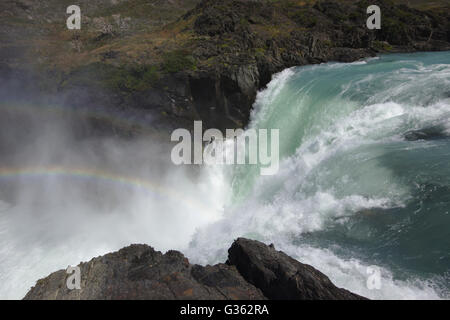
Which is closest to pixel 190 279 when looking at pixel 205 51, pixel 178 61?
pixel 178 61

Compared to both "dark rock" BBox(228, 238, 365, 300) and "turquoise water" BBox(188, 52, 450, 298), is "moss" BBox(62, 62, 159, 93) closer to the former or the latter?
"turquoise water" BBox(188, 52, 450, 298)

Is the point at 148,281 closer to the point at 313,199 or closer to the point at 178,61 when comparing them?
the point at 313,199

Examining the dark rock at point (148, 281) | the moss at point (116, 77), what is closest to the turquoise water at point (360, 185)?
the dark rock at point (148, 281)

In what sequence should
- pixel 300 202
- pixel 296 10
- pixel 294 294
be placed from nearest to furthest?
pixel 294 294, pixel 300 202, pixel 296 10

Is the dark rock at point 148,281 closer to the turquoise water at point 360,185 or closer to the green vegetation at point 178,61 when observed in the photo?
the turquoise water at point 360,185

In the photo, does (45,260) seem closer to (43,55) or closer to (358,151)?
A: (358,151)

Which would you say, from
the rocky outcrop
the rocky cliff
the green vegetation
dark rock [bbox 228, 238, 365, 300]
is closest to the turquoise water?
dark rock [bbox 228, 238, 365, 300]
